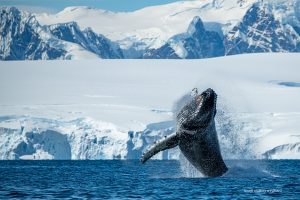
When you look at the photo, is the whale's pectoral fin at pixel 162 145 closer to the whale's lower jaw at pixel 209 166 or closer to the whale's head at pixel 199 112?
the whale's head at pixel 199 112

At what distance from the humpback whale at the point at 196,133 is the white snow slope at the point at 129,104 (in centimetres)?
919

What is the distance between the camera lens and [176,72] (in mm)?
116500

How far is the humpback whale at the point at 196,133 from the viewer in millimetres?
24453

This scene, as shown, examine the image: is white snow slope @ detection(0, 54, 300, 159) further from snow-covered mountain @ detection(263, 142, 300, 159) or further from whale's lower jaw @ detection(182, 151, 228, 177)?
whale's lower jaw @ detection(182, 151, 228, 177)

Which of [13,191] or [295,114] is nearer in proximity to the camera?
[13,191]

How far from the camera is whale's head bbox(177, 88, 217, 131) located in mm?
24312

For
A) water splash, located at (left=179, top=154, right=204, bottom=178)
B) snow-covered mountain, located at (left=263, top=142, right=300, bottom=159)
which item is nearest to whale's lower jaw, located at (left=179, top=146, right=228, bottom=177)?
water splash, located at (left=179, top=154, right=204, bottom=178)

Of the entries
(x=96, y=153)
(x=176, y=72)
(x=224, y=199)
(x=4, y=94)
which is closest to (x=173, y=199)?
(x=224, y=199)

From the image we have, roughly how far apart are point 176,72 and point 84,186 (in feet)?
281

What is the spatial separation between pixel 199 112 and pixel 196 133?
90 centimetres

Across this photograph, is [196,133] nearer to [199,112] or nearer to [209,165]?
[199,112]

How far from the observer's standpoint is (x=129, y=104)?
90.4 meters

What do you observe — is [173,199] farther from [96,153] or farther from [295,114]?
[295,114]

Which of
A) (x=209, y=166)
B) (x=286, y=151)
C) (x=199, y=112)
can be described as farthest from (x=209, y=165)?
(x=286, y=151)
